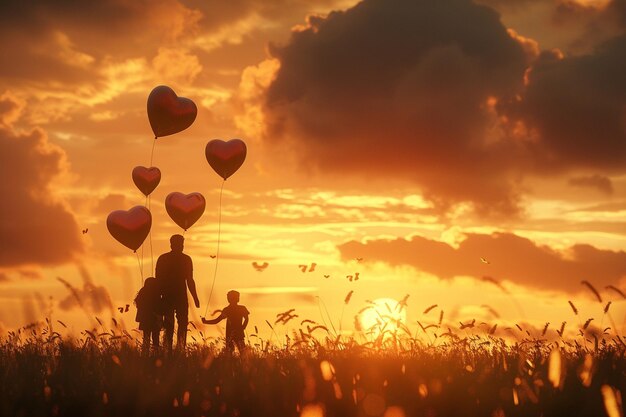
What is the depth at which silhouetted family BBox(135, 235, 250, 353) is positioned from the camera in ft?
50.5

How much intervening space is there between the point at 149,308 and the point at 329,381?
7937 mm

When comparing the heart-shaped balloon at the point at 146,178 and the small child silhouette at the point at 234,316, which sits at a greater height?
the heart-shaped balloon at the point at 146,178

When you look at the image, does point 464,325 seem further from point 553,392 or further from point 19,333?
point 19,333

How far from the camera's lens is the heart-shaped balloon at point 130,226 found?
16.6 m

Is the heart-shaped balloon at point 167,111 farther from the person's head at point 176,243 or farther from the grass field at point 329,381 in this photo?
the grass field at point 329,381

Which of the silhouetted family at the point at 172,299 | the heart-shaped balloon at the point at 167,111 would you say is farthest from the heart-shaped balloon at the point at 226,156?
the silhouetted family at the point at 172,299

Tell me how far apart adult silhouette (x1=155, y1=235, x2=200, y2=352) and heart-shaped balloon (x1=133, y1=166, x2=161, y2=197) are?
249 centimetres

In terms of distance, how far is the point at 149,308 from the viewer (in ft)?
50.5

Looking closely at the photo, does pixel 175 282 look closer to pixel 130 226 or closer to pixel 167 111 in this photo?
pixel 130 226

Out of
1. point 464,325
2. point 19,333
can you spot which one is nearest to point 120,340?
point 19,333

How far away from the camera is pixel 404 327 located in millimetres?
10008

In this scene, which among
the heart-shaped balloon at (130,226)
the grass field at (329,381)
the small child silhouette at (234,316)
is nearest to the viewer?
the grass field at (329,381)

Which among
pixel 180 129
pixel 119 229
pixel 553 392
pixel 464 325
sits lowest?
pixel 553 392

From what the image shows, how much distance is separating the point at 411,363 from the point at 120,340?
372 cm
